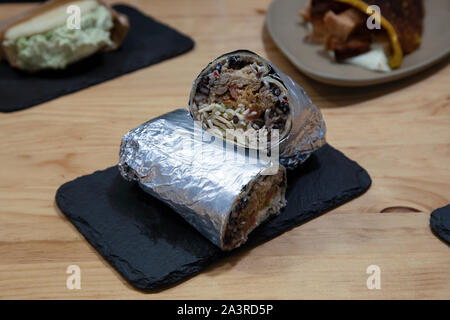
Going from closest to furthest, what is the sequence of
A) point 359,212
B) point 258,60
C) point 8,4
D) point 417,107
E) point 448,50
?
1. point 258,60
2. point 359,212
3. point 417,107
4. point 448,50
5. point 8,4

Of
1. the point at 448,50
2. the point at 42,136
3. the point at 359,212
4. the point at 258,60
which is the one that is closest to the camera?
the point at 258,60

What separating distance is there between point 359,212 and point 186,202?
641mm

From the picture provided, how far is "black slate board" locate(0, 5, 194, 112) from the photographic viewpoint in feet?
8.77

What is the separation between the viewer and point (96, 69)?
9.40ft

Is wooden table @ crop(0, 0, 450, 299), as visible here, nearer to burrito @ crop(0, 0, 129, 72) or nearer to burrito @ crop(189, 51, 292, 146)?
burrito @ crop(0, 0, 129, 72)

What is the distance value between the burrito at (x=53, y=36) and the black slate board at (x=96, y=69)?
6 centimetres

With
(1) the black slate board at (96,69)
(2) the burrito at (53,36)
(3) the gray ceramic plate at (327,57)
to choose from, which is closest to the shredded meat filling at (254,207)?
(3) the gray ceramic plate at (327,57)

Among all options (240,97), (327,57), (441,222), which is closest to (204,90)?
(240,97)

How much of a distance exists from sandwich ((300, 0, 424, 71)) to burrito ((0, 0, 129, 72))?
44.1 inches

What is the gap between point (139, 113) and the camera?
257 cm

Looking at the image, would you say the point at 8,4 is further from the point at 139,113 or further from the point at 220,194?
the point at 220,194

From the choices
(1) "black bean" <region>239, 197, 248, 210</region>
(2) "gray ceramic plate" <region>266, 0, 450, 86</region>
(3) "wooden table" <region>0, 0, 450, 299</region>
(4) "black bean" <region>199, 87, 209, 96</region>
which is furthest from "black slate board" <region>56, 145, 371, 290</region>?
(2) "gray ceramic plate" <region>266, 0, 450, 86</region>

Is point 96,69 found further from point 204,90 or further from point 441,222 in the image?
point 441,222
